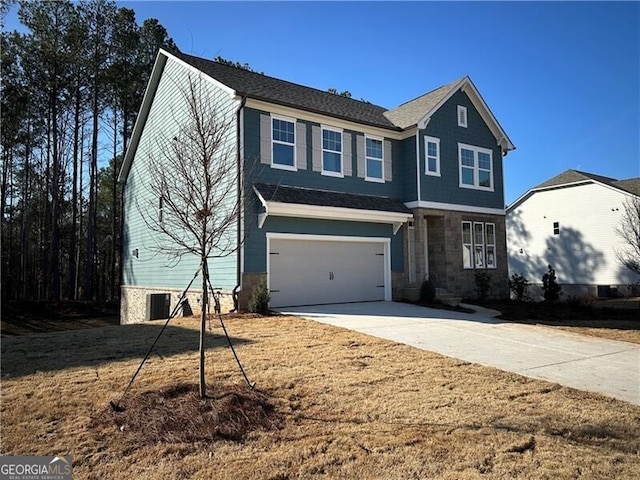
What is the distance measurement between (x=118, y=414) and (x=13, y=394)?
179 cm

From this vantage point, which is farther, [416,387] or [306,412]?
[416,387]

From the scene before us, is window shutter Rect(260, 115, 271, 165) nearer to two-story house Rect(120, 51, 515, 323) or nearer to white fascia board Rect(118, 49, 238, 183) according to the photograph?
two-story house Rect(120, 51, 515, 323)

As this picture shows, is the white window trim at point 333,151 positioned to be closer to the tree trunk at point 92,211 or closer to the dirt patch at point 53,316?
the dirt patch at point 53,316

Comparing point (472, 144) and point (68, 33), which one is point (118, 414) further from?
point (68, 33)

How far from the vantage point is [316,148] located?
14.8m

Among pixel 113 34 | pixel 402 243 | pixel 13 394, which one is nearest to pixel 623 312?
pixel 402 243

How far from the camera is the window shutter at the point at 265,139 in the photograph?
13609 millimetres

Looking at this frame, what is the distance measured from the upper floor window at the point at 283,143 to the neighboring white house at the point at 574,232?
2036 centimetres

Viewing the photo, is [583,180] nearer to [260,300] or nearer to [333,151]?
[333,151]

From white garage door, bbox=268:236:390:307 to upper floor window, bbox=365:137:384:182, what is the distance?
242 centimetres

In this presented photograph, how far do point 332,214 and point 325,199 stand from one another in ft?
1.93

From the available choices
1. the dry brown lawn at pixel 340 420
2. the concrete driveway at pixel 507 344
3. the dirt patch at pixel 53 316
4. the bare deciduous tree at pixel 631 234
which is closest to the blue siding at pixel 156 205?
the dirt patch at pixel 53 316

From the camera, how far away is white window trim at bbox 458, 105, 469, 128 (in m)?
18.5

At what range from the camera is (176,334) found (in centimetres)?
966
